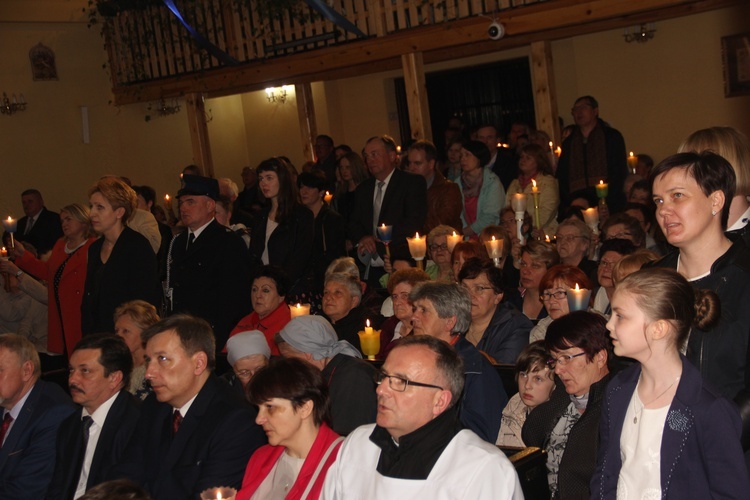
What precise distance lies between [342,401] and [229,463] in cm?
57

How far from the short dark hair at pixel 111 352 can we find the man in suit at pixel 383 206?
2.62 metres

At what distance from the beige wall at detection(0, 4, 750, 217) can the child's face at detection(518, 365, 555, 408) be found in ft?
27.1

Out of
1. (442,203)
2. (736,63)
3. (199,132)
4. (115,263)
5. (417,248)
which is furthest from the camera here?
(199,132)

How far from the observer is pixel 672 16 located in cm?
1065

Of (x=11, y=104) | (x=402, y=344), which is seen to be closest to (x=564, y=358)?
(x=402, y=344)

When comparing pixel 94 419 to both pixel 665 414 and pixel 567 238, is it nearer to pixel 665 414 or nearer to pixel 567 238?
A: pixel 665 414

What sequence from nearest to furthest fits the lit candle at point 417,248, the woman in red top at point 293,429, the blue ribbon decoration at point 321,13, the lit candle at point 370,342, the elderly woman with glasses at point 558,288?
the woman in red top at point 293,429
the elderly woman with glasses at point 558,288
the lit candle at point 370,342
the lit candle at point 417,248
the blue ribbon decoration at point 321,13

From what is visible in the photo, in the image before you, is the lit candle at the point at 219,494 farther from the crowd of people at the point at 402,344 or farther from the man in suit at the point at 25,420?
the man in suit at the point at 25,420

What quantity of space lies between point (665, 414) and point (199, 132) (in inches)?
483

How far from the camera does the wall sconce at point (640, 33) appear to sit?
448 inches

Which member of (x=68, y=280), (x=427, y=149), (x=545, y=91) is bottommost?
(x=68, y=280)

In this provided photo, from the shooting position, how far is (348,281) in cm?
553

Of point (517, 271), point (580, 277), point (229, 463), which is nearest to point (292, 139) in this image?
point (517, 271)

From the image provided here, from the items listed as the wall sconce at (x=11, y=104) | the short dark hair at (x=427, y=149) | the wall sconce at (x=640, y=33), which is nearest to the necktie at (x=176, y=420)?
the short dark hair at (x=427, y=149)
